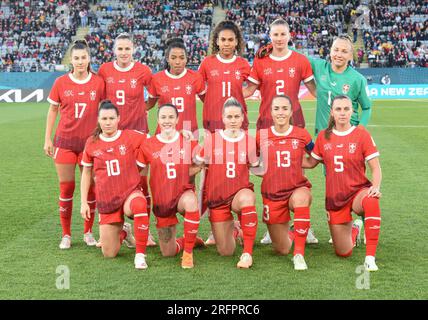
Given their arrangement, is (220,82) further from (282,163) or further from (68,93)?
(68,93)

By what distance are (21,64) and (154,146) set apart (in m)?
26.7

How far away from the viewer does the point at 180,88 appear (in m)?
5.68

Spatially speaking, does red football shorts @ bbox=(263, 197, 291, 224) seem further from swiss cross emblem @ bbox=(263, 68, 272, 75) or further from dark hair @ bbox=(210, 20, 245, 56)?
dark hair @ bbox=(210, 20, 245, 56)

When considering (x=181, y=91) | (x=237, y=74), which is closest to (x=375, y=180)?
(x=237, y=74)

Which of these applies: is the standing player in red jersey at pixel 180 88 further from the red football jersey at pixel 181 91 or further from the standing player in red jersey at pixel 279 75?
the standing player in red jersey at pixel 279 75

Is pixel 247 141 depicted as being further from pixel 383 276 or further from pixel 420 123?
pixel 420 123

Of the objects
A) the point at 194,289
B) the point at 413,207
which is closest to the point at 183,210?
the point at 194,289

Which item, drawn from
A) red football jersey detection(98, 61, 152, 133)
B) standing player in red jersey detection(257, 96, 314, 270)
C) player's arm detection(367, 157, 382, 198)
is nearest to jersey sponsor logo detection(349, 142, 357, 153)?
player's arm detection(367, 157, 382, 198)

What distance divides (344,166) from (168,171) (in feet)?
4.56

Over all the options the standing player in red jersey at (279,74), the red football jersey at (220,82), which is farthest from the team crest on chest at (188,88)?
the standing player in red jersey at (279,74)

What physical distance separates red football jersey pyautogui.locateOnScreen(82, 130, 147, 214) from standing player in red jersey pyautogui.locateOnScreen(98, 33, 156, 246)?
17.7 inches

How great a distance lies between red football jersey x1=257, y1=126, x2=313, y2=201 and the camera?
16.7 ft

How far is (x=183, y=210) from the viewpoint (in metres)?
5.06

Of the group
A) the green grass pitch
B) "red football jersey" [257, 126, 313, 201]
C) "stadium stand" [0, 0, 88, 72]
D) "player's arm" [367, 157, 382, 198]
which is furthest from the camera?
"stadium stand" [0, 0, 88, 72]
